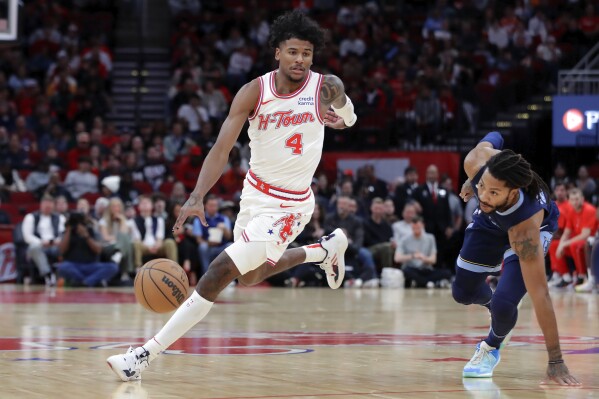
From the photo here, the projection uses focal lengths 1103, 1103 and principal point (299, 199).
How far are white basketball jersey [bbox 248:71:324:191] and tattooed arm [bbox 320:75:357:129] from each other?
8 cm

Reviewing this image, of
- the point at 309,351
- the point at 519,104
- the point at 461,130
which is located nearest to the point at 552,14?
the point at 519,104

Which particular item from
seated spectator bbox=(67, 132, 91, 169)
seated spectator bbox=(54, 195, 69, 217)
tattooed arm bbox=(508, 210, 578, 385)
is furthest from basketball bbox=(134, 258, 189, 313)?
seated spectator bbox=(67, 132, 91, 169)

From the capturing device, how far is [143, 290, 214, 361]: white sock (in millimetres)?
6348

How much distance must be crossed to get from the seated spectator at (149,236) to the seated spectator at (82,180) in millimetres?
1809

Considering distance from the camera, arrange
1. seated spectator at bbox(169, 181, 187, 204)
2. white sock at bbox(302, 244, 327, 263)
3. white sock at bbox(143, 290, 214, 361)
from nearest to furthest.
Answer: white sock at bbox(143, 290, 214, 361) < white sock at bbox(302, 244, 327, 263) < seated spectator at bbox(169, 181, 187, 204)

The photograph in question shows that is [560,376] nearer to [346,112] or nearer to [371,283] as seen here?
[346,112]

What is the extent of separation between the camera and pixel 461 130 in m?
22.0

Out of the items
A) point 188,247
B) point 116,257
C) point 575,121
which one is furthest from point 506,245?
point 575,121

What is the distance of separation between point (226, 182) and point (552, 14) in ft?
33.5

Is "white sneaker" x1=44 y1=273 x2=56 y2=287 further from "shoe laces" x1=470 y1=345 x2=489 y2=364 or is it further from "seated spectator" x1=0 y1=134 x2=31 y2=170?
"shoe laces" x1=470 y1=345 x2=489 y2=364

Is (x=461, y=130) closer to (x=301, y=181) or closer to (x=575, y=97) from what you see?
(x=575, y=97)

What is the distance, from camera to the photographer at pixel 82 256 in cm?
1717

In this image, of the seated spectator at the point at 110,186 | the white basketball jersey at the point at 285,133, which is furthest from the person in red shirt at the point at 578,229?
the white basketball jersey at the point at 285,133

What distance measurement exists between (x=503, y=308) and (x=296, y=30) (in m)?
2.10
